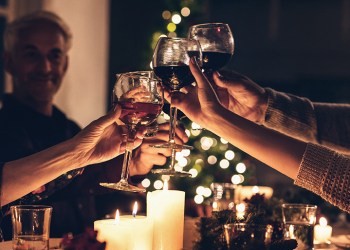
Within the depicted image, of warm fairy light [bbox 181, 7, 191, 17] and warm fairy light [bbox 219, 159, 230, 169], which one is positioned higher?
warm fairy light [bbox 181, 7, 191, 17]

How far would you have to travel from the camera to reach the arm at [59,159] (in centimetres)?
214

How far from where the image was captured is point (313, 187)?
199cm

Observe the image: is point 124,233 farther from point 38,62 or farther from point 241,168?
point 241,168

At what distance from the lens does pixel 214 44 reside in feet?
7.37

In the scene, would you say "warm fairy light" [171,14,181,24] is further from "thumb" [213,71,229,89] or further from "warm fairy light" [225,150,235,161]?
"thumb" [213,71,229,89]

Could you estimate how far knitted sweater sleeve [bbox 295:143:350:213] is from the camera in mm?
1970

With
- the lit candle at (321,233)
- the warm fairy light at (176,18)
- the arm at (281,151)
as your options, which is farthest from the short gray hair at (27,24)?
the lit candle at (321,233)

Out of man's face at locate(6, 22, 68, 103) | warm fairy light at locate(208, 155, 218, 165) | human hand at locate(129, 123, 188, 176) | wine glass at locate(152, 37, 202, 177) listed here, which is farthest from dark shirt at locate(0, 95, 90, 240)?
warm fairy light at locate(208, 155, 218, 165)

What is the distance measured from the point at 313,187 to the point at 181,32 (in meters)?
2.92

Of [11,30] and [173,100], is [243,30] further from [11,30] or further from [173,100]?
[173,100]

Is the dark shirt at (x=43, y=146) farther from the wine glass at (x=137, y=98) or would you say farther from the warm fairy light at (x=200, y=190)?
the warm fairy light at (x=200, y=190)

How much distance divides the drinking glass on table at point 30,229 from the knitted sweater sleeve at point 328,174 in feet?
2.43

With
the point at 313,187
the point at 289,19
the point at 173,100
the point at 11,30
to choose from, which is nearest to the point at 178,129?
the point at 173,100

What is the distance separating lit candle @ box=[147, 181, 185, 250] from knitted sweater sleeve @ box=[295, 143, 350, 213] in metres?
0.40
